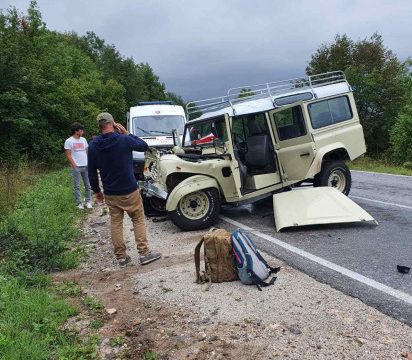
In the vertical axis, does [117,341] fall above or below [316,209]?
below

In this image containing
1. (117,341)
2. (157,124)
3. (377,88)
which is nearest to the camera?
(117,341)

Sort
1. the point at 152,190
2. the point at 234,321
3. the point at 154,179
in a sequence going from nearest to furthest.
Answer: the point at 234,321 → the point at 152,190 → the point at 154,179

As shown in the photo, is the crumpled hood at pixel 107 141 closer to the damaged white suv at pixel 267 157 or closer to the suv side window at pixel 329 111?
the damaged white suv at pixel 267 157

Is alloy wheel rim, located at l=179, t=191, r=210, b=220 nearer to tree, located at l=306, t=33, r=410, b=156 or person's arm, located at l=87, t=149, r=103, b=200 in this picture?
person's arm, located at l=87, t=149, r=103, b=200

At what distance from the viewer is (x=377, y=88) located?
93.7 ft

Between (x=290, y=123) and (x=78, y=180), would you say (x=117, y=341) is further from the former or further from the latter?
(x=78, y=180)

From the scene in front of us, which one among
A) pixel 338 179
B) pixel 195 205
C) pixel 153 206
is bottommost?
pixel 338 179

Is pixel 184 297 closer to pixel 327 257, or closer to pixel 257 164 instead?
pixel 327 257

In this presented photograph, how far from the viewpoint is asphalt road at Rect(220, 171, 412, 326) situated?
424cm

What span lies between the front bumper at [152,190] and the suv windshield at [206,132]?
1.34 metres

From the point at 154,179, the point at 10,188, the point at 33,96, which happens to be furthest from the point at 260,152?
the point at 33,96

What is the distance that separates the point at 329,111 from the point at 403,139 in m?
16.9

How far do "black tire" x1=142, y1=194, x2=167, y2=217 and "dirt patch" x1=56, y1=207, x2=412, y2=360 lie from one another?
355 cm

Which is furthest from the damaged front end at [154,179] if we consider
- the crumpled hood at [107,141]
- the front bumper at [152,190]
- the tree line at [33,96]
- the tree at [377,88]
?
the tree at [377,88]
